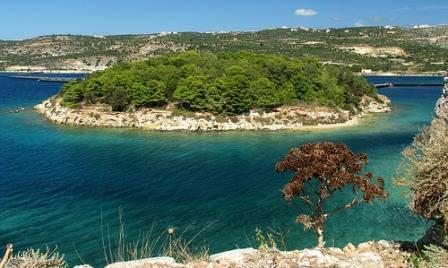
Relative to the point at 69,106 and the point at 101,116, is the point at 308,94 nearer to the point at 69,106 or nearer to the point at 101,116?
the point at 101,116

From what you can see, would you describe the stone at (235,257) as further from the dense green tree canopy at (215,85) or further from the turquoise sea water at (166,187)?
the dense green tree canopy at (215,85)

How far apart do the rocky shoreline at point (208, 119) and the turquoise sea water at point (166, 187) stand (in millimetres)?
3507

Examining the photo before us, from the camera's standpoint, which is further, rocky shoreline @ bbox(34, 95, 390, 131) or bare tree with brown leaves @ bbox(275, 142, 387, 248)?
rocky shoreline @ bbox(34, 95, 390, 131)

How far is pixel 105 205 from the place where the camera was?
101ft

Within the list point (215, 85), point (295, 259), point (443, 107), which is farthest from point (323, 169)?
point (215, 85)

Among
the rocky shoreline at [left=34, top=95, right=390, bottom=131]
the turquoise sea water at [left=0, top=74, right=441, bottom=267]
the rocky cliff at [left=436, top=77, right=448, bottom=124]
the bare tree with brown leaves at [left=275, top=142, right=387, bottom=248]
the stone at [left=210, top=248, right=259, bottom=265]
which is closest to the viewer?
the stone at [left=210, top=248, right=259, bottom=265]

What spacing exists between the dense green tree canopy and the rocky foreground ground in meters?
53.2

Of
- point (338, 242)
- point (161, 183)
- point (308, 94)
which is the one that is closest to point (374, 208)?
point (338, 242)

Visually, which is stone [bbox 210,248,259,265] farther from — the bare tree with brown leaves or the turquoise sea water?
the turquoise sea water

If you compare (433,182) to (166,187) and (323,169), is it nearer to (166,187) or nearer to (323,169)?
(323,169)

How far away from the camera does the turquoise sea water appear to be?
25.3 m

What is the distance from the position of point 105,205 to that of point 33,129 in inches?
1472

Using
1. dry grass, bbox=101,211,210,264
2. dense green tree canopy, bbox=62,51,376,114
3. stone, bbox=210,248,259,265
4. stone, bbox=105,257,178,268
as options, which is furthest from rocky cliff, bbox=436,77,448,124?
dense green tree canopy, bbox=62,51,376,114

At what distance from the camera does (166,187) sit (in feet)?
114
